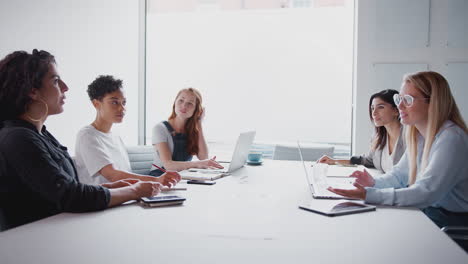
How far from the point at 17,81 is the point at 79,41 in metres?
2.67

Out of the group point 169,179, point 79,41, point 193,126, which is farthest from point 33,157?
point 79,41

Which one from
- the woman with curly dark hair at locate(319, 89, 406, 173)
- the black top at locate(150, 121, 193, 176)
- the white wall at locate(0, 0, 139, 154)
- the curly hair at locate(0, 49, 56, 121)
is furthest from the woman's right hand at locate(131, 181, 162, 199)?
the white wall at locate(0, 0, 139, 154)

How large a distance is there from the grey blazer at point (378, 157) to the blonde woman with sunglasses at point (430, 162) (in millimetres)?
590

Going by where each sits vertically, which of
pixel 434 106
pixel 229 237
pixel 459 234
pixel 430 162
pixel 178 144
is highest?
pixel 434 106

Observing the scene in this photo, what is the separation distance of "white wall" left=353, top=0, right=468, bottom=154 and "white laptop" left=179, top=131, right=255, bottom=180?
1.95m

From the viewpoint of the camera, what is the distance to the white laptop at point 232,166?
250 cm

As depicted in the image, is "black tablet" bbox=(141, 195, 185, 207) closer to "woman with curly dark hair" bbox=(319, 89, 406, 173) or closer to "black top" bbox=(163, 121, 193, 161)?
"black top" bbox=(163, 121, 193, 161)

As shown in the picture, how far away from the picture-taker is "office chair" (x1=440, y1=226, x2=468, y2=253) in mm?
1729

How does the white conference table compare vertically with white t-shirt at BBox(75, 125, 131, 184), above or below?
below

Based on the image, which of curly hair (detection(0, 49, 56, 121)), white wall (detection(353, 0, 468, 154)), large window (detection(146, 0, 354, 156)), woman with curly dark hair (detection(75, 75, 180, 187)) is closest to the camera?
curly hair (detection(0, 49, 56, 121))

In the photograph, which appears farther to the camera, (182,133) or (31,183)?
(182,133)

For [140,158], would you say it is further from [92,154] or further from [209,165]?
[92,154]

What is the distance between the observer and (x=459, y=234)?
1769 millimetres

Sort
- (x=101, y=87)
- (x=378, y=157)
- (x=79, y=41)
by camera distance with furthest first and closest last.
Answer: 1. (x=79, y=41)
2. (x=378, y=157)
3. (x=101, y=87)
